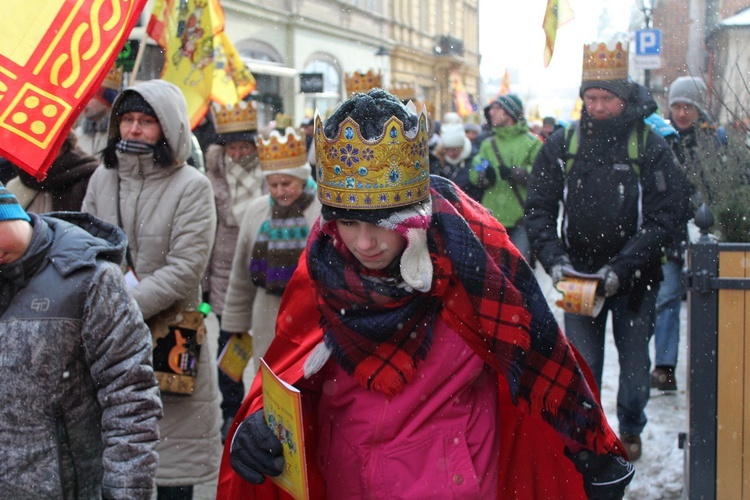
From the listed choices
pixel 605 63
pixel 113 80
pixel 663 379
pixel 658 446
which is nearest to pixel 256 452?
pixel 605 63

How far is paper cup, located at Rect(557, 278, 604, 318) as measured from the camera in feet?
16.6

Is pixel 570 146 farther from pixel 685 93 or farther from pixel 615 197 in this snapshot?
pixel 685 93

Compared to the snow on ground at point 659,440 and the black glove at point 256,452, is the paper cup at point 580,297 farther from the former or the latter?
the black glove at point 256,452

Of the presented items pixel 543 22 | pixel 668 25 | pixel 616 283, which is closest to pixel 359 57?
pixel 668 25

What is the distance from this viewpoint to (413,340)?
2.64 m

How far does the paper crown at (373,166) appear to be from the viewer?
8.21 ft

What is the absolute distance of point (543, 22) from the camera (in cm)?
685

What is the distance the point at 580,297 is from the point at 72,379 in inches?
116

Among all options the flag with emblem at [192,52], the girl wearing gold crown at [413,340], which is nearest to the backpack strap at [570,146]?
the girl wearing gold crown at [413,340]

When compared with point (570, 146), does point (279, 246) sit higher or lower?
lower

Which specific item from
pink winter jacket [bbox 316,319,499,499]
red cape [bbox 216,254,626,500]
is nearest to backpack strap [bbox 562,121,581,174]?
red cape [bbox 216,254,626,500]

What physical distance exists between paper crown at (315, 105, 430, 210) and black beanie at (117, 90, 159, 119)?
2.13m

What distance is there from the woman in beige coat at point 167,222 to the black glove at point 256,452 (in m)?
1.73

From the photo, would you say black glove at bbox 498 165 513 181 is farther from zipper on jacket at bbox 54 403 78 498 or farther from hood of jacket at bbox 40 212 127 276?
zipper on jacket at bbox 54 403 78 498
